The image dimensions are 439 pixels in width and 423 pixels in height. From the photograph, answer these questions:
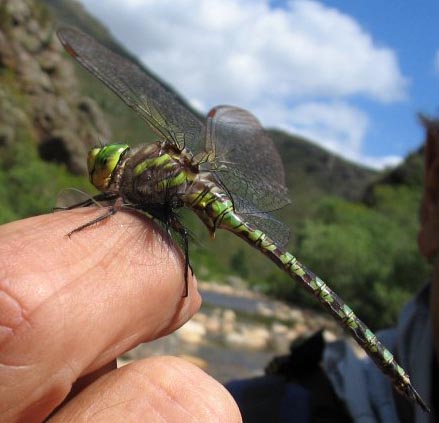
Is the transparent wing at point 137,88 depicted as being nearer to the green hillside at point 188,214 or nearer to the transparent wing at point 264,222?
the green hillside at point 188,214

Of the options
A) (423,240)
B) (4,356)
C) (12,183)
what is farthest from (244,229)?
(12,183)

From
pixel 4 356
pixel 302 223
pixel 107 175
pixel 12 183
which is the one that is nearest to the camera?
pixel 4 356

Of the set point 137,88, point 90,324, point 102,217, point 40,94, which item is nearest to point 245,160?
point 137,88

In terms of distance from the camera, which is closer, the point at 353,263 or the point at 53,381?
the point at 53,381

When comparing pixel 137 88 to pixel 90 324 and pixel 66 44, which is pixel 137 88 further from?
pixel 90 324

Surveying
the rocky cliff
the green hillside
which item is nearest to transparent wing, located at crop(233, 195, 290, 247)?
the green hillside

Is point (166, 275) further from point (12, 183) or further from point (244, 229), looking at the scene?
point (12, 183)

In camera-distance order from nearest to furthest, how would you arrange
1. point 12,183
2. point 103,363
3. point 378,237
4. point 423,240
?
point 103,363
point 423,240
point 12,183
point 378,237

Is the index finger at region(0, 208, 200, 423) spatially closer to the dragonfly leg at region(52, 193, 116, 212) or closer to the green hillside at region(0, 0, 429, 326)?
the dragonfly leg at region(52, 193, 116, 212)

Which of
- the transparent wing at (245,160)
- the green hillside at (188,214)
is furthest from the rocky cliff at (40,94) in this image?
the transparent wing at (245,160)
